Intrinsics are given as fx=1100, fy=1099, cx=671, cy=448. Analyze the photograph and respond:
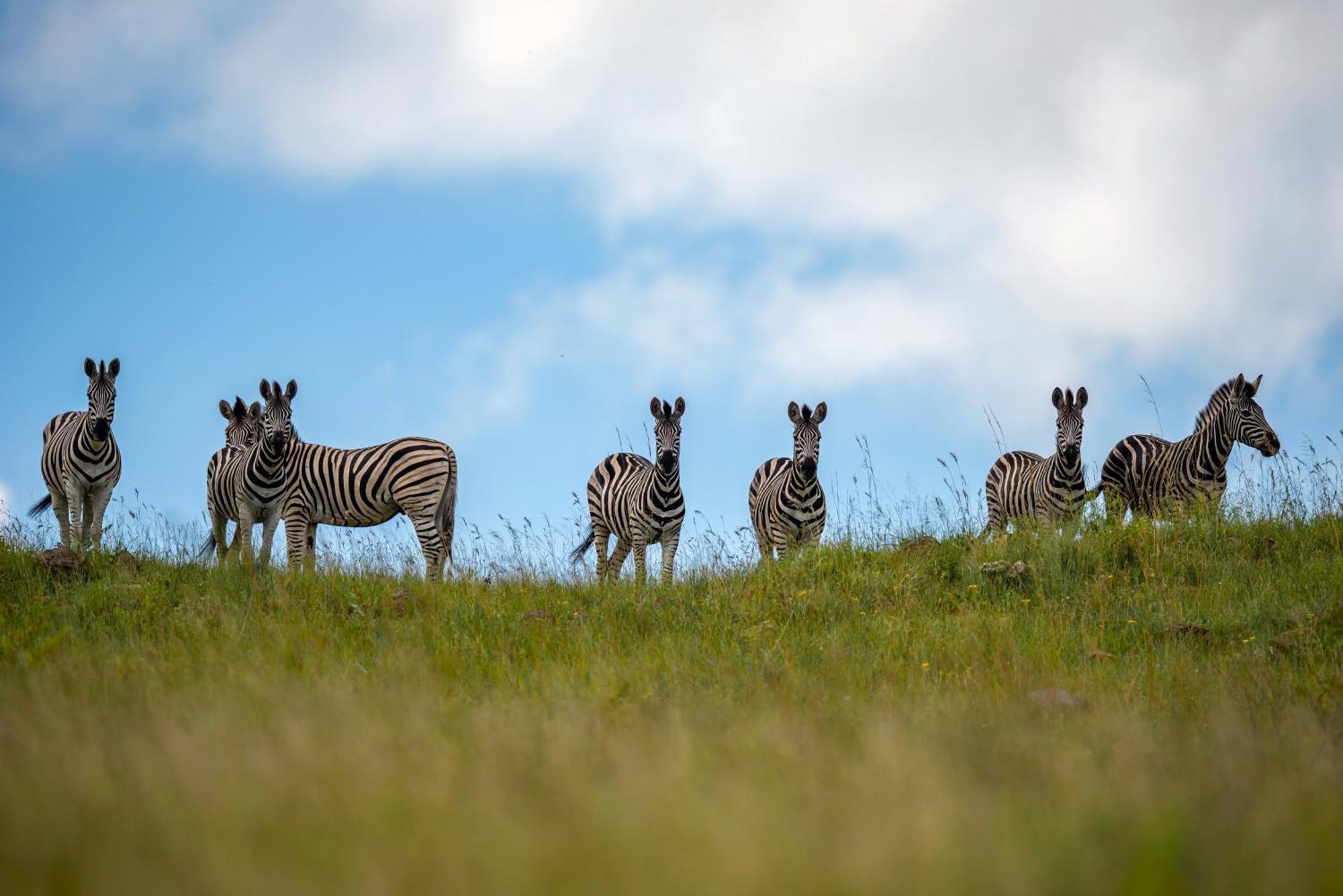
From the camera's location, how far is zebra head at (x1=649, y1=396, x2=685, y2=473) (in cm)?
1393

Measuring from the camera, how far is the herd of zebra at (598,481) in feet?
46.5

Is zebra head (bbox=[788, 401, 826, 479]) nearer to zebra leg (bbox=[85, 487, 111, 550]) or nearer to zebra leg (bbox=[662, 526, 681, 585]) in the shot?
zebra leg (bbox=[662, 526, 681, 585])

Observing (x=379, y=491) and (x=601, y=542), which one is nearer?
(x=379, y=491)

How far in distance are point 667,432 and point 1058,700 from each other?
26.4 ft

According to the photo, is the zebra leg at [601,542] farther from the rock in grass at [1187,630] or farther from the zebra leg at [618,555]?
the rock in grass at [1187,630]

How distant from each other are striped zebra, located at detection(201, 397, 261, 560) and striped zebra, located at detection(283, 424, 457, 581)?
0.65 meters

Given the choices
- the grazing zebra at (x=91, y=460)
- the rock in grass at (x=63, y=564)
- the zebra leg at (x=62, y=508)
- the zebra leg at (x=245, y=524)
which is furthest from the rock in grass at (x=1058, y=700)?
→ the zebra leg at (x=62, y=508)

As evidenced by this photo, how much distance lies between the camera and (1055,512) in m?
14.3

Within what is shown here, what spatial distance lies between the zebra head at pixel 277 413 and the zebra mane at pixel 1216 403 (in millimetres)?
12258

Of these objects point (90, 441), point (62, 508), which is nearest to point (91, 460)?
point (90, 441)

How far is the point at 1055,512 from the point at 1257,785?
35.2 feet

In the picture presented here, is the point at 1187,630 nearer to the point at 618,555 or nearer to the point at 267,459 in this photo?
the point at 618,555

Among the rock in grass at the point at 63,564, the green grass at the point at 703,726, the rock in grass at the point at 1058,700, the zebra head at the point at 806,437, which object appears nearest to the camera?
the green grass at the point at 703,726

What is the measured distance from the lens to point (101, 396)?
1483cm
